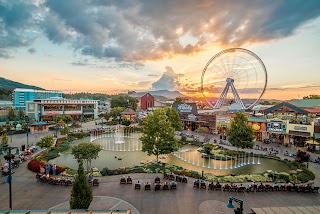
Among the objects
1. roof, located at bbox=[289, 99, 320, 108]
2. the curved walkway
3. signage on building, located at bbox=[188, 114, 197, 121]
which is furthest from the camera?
signage on building, located at bbox=[188, 114, 197, 121]

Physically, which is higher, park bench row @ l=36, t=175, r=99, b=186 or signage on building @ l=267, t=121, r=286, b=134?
signage on building @ l=267, t=121, r=286, b=134

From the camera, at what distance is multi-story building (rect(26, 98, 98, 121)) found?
69875mm

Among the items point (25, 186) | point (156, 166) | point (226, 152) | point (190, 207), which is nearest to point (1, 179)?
point (25, 186)

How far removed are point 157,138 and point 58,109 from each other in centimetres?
5941

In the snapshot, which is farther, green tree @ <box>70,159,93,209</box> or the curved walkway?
the curved walkway

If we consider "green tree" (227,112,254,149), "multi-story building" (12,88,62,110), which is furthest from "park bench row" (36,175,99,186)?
"multi-story building" (12,88,62,110)

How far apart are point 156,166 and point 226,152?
14746mm

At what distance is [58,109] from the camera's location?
74.0 metres

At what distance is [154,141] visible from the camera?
27.4 meters

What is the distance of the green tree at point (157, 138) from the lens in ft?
89.5

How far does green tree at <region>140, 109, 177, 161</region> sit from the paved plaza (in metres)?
7.80

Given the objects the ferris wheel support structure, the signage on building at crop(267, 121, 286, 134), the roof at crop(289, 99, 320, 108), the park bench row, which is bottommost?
the park bench row

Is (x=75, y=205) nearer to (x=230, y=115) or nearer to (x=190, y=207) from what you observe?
(x=190, y=207)

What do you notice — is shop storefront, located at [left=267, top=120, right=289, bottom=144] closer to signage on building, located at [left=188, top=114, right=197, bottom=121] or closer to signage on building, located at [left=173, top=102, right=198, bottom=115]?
signage on building, located at [left=188, top=114, right=197, bottom=121]
